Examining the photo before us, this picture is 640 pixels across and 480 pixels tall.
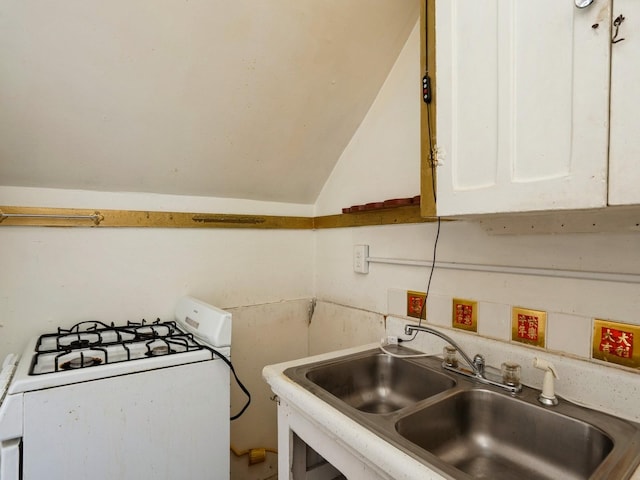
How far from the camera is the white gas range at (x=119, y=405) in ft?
3.24

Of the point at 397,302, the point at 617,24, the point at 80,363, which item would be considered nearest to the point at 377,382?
the point at 397,302

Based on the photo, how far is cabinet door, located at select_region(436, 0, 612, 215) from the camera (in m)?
0.70

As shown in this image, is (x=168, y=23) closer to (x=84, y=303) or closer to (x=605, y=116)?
(x=84, y=303)

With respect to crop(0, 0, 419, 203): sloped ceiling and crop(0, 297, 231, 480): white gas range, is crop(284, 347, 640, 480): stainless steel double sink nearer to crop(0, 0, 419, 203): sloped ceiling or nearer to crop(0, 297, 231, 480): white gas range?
crop(0, 297, 231, 480): white gas range

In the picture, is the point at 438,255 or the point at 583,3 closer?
the point at 583,3

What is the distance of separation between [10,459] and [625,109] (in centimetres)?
162

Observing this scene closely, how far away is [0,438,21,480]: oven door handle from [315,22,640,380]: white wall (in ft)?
4.27

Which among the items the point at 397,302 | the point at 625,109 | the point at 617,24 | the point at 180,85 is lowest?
the point at 397,302

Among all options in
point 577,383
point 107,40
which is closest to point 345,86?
point 107,40

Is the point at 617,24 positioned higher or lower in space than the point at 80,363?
higher

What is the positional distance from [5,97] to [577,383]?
1939 mm

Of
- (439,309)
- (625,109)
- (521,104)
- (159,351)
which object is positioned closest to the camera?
(625,109)

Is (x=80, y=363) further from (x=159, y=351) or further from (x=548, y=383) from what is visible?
(x=548, y=383)

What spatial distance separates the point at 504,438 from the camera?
1.03m
